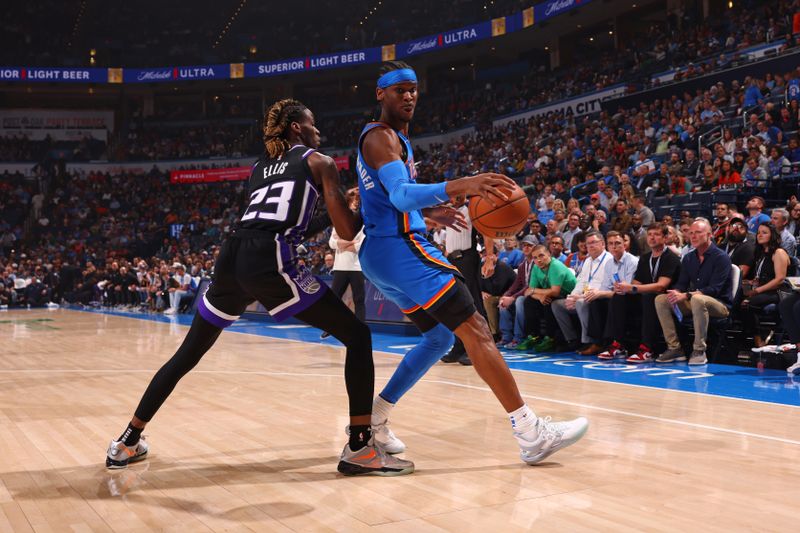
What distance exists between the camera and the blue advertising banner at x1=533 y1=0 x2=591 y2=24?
24047 mm

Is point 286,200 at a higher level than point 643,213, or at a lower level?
lower

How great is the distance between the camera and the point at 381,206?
11.5 ft

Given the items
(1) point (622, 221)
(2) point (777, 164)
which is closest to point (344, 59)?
(2) point (777, 164)

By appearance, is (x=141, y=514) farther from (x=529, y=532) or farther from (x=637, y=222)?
(x=637, y=222)

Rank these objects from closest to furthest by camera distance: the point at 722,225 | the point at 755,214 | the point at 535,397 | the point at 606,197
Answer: the point at 535,397 < the point at 722,225 < the point at 755,214 < the point at 606,197

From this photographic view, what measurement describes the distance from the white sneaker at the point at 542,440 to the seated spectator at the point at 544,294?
5424mm

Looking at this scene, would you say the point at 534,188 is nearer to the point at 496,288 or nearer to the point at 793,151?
the point at 793,151

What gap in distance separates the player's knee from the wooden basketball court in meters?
0.56

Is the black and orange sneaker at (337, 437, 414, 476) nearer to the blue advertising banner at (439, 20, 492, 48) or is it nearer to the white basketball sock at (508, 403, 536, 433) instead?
the white basketball sock at (508, 403, 536, 433)

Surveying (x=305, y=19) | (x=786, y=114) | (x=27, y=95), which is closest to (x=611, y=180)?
(x=786, y=114)

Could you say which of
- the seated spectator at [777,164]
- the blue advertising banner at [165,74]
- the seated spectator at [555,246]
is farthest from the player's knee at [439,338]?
the blue advertising banner at [165,74]

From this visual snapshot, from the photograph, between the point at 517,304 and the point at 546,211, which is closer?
the point at 517,304

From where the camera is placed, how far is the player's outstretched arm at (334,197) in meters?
3.33

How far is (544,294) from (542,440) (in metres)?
5.55
